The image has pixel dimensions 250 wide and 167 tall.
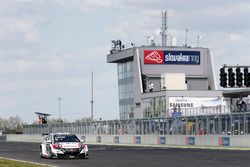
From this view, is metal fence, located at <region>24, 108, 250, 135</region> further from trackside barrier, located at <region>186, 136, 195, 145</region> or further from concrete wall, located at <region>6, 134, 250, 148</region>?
trackside barrier, located at <region>186, 136, 195, 145</region>

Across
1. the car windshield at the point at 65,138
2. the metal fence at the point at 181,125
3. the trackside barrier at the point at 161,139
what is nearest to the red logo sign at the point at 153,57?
the metal fence at the point at 181,125

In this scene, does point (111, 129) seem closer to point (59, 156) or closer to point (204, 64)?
point (204, 64)

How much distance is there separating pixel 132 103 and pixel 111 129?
2883 centimetres

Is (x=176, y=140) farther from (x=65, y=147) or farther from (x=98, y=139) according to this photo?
(x=65, y=147)

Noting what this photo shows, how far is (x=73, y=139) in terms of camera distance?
35.3 meters

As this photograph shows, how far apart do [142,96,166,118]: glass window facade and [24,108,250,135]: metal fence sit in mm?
12447

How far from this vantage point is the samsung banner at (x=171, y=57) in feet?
344

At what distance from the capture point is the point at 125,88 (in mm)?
111000

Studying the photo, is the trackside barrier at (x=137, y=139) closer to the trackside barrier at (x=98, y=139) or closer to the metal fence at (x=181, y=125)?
the metal fence at (x=181, y=125)

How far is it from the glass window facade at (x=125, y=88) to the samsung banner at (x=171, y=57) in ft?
13.6

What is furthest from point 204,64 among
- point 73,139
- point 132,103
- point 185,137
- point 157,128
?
point 73,139

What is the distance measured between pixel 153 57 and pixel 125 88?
8.69 meters

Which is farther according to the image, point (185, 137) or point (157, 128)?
point (157, 128)

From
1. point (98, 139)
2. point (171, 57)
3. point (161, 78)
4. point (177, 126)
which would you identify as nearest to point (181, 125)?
point (177, 126)
